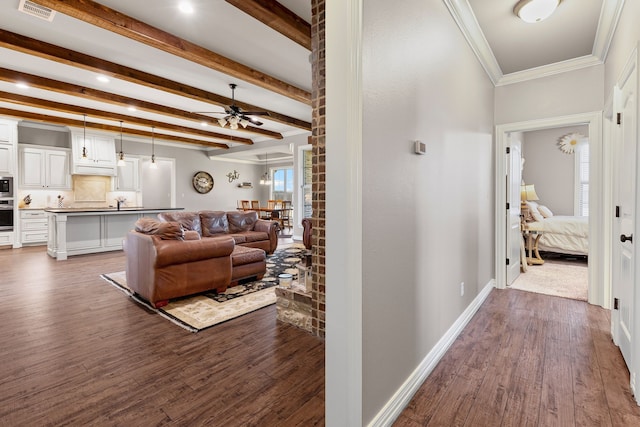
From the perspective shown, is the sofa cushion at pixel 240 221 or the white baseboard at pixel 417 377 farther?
the sofa cushion at pixel 240 221

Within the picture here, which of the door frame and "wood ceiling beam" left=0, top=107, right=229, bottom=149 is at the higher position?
"wood ceiling beam" left=0, top=107, right=229, bottom=149

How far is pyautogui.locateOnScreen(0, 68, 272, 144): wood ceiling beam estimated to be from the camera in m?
4.43

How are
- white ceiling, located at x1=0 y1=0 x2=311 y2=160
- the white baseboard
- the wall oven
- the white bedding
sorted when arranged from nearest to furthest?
the white baseboard, white ceiling, located at x1=0 y1=0 x2=311 y2=160, the white bedding, the wall oven

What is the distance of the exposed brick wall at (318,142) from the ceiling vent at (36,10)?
253 centimetres

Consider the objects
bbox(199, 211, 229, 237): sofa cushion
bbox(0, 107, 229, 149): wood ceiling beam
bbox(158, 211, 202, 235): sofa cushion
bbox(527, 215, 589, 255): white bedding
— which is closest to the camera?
bbox(158, 211, 202, 235): sofa cushion

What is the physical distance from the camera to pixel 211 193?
36.2 ft

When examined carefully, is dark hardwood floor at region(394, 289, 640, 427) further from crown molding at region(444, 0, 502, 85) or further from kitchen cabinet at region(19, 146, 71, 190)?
kitchen cabinet at region(19, 146, 71, 190)

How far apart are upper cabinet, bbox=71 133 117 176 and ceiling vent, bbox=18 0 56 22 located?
536 centimetres

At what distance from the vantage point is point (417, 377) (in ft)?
6.27

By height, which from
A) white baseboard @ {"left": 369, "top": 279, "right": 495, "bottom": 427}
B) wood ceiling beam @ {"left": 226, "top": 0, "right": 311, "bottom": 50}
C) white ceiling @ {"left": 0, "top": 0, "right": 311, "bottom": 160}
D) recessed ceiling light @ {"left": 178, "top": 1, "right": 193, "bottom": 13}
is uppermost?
white ceiling @ {"left": 0, "top": 0, "right": 311, "bottom": 160}

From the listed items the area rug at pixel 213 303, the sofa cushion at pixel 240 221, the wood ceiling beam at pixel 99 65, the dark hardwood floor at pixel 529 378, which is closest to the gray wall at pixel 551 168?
the dark hardwood floor at pixel 529 378

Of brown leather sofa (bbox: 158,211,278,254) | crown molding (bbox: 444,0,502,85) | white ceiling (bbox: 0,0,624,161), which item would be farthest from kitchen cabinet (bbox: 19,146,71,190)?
crown molding (bbox: 444,0,502,85)

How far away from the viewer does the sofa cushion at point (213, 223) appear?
18.1 feet

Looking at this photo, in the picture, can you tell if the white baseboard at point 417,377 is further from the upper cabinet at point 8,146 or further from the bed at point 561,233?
the upper cabinet at point 8,146
